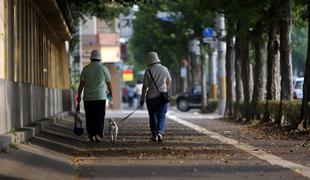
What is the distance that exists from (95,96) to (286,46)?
7023 mm

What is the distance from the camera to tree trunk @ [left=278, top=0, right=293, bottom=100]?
2092cm

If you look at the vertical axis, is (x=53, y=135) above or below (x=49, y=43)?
below

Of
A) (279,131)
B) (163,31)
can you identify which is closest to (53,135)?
(279,131)

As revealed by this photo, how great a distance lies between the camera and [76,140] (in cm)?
1684

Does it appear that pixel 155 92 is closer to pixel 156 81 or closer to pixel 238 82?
pixel 156 81

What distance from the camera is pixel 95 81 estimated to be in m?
16.1

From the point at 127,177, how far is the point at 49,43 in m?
19.9

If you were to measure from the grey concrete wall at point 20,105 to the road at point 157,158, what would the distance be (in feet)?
1.47

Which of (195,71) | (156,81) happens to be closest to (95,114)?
(156,81)

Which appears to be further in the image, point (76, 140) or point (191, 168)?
point (76, 140)

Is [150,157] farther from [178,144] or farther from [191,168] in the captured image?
[178,144]

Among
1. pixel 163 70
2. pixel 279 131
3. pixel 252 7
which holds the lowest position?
pixel 279 131

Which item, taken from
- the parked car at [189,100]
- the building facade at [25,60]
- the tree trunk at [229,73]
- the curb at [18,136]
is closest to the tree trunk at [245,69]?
the tree trunk at [229,73]

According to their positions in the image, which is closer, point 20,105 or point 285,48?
point 20,105
